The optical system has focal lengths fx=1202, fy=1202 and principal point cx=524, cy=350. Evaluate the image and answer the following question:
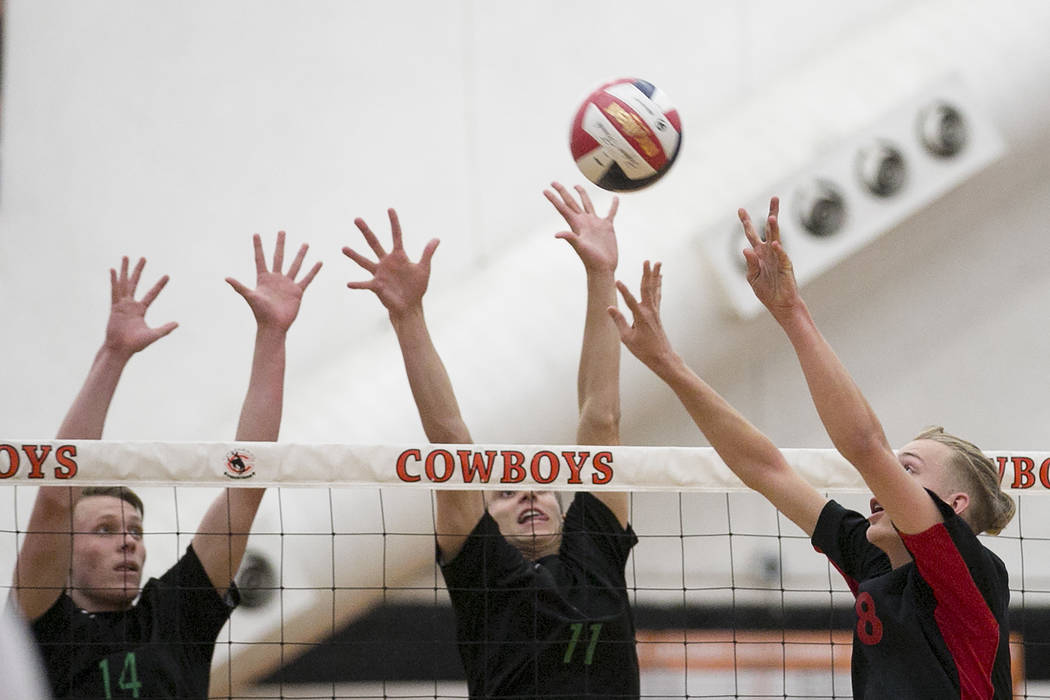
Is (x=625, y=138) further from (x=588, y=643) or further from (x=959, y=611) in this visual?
(x=959, y=611)

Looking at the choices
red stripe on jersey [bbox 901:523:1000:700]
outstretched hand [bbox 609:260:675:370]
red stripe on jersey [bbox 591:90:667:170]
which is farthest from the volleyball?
red stripe on jersey [bbox 901:523:1000:700]

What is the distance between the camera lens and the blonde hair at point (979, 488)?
2898 mm

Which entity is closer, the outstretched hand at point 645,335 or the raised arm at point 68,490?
the outstretched hand at point 645,335

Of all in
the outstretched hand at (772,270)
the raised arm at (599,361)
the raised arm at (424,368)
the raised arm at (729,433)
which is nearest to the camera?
the outstretched hand at (772,270)

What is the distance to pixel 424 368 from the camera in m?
3.83

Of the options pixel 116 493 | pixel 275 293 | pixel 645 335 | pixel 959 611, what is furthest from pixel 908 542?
pixel 116 493

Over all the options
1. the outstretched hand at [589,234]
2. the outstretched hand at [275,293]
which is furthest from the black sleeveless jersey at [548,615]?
the outstretched hand at [275,293]

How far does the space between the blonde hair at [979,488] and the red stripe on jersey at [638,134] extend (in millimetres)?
1654

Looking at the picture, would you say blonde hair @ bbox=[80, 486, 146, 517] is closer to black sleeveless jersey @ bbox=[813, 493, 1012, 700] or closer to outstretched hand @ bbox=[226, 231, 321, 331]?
outstretched hand @ bbox=[226, 231, 321, 331]

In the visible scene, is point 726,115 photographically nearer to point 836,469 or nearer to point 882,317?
point 882,317

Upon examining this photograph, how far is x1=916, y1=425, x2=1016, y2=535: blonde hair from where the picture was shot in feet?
9.51

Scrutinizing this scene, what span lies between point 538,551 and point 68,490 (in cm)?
152

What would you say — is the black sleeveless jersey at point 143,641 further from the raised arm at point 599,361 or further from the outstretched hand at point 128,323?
the raised arm at point 599,361

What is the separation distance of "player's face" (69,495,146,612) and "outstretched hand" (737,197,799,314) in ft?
6.95
